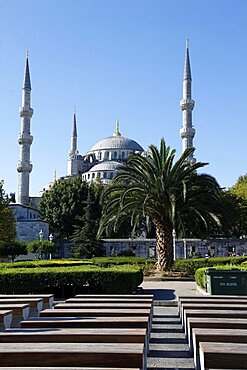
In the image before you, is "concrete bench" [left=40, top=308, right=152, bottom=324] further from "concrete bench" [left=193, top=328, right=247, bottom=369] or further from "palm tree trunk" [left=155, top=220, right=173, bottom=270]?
"palm tree trunk" [left=155, top=220, right=173, bottom=270]

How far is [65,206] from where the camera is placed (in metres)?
52.4

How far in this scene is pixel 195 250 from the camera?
41.7m

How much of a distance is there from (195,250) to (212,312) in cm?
3661

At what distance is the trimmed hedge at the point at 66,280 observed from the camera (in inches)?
485

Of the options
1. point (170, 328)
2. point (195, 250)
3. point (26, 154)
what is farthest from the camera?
point (26, 154)

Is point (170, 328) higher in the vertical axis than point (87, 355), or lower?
lower

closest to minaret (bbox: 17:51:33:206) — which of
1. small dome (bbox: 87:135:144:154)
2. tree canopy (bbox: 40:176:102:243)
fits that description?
tree canopy (bbox: 40:176:102:243)

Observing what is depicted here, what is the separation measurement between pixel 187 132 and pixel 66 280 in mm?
46956

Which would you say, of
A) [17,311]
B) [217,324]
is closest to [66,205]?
[17,311]

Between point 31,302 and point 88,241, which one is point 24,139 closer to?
point 88,241

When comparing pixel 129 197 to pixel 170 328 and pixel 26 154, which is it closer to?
pixel 170 328

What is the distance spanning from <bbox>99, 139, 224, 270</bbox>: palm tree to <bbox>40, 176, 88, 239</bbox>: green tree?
30.6 metres

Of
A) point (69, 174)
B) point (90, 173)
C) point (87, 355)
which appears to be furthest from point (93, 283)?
point (69, 174)

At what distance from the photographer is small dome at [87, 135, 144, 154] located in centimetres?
8828
